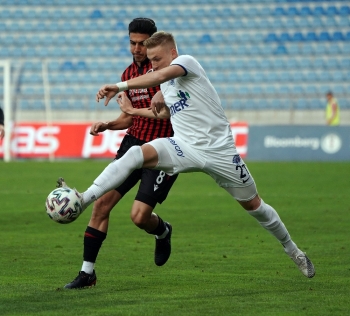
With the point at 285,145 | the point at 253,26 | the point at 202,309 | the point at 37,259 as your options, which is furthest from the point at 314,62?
the point at 202,309

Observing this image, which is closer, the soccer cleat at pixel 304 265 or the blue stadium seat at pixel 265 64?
the soccer cleat at pixel 304 265

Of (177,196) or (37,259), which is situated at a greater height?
(37,259)

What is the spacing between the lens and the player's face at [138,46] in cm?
693

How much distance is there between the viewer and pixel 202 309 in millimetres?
5418

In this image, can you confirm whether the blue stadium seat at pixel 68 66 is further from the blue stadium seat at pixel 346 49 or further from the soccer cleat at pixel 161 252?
the soccer cleat at pixel 161 252

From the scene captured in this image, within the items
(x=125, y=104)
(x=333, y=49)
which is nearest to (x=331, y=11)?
(x=333, y=49)

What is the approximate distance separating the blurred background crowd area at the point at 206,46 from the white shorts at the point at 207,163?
69.3ft

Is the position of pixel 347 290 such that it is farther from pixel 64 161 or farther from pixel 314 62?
pixel 314 62

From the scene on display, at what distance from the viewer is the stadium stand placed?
28.8 meters

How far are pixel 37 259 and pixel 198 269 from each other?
63.7 inches

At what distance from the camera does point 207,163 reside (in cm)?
627

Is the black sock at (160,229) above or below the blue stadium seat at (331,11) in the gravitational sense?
above

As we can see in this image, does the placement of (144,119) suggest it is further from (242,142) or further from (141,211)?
(242,142)

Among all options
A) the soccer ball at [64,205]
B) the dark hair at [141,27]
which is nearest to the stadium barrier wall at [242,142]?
the dark hair at [141,27]
